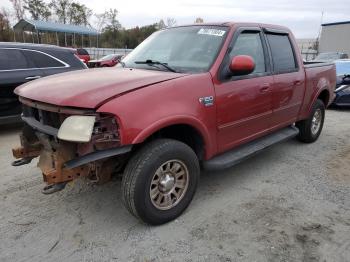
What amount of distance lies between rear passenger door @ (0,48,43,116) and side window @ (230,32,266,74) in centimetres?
401

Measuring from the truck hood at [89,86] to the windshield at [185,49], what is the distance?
30cm

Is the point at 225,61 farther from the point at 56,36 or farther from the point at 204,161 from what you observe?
Answer: the point at 56,36

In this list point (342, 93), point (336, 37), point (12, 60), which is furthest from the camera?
point (336, 37)

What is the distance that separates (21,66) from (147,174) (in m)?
4.48

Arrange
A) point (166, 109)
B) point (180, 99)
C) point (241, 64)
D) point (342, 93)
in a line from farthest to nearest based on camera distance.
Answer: point (342, 93) < point (241, 64) < point (180, 99) < point (166, 109)

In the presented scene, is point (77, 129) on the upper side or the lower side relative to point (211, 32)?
lower

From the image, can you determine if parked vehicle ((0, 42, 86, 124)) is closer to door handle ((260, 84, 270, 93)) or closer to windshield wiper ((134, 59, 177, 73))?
windshield wiper ((134, 59, 177, 73))

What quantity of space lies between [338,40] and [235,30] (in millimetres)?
25774

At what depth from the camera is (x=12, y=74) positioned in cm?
624

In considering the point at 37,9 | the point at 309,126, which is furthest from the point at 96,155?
the point at 37,9

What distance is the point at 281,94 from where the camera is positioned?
4695 millimetres

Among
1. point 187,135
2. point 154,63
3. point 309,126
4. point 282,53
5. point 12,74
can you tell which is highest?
point 282,53

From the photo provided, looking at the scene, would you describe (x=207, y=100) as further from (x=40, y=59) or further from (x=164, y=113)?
(x=40, y=59)

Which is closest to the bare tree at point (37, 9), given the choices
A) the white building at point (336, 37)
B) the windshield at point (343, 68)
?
the white building at point (336, 37)
